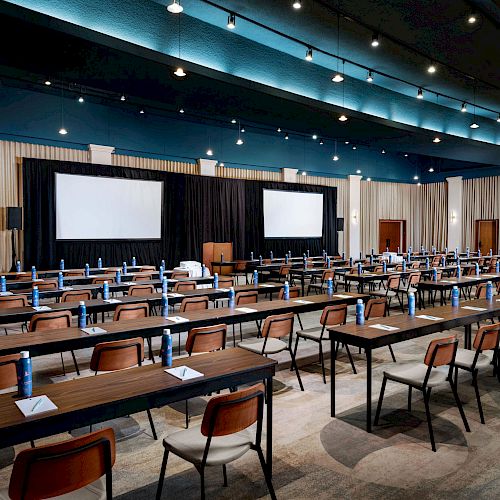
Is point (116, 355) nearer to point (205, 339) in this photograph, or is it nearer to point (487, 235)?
point (205, 339)

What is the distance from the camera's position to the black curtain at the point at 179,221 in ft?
39.3

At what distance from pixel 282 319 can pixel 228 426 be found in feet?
7.75

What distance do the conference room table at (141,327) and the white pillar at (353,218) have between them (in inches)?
556

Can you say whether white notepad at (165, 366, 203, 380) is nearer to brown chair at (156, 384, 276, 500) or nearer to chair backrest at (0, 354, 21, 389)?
brown chair at (156, 384, 276, 500)

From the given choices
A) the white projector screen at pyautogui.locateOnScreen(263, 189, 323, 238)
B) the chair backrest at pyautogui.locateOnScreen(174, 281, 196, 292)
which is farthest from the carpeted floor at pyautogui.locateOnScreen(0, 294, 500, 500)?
the white projector screen at pyautogui.locateOnScreen(263, 189, 323, 238)

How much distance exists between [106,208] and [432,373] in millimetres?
11004

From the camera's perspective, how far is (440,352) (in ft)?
11.7

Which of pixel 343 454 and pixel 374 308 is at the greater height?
pixel 374 308

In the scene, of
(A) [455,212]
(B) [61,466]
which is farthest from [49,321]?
(A) [455,212]

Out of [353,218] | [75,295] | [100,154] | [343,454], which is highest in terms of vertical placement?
[100,154]

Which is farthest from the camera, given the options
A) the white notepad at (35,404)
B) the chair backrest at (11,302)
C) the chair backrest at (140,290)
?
the chair backrest at (140,290)

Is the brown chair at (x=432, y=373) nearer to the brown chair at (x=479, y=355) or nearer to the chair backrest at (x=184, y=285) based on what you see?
the brown chair at (x=479, y=355)

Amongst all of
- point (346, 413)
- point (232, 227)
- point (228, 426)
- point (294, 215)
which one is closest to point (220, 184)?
point (232, 227)

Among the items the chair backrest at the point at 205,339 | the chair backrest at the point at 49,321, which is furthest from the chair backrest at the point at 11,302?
the chair backrest at the point at 205,339
